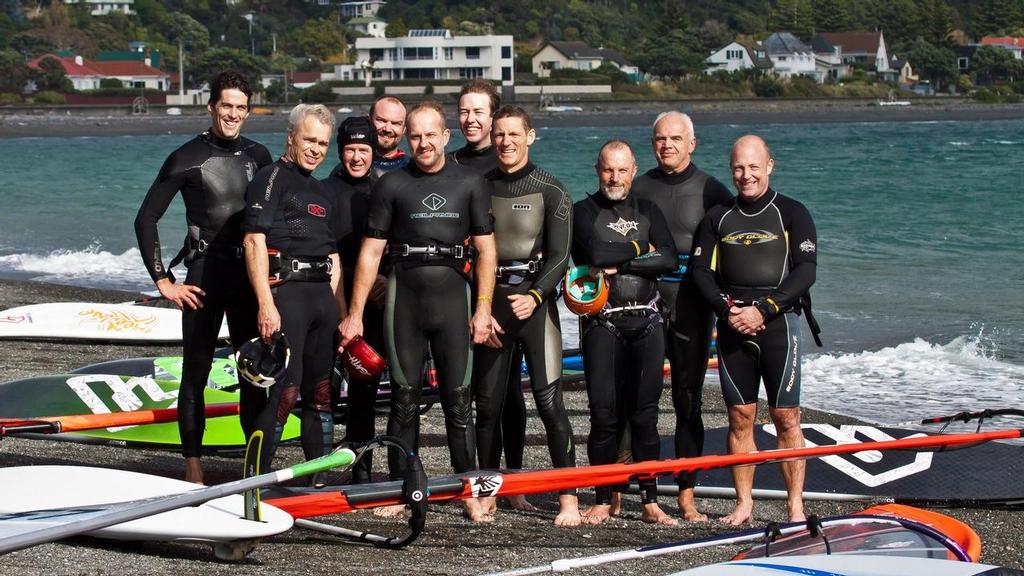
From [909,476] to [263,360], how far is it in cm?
349

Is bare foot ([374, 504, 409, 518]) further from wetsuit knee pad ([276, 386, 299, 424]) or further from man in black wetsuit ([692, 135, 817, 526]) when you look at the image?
man in black wetsuit ([692, 135, 817, 526])

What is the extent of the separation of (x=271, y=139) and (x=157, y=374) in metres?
68.7

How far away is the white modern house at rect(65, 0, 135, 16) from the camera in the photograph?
164 meters

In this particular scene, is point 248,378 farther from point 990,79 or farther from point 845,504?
point 990,79

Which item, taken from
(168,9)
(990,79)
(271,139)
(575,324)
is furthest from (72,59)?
(575,324)

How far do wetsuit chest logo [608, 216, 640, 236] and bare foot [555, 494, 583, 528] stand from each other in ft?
4.07

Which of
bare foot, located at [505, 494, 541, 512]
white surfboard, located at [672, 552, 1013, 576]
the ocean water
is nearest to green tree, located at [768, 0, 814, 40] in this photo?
the ocean water

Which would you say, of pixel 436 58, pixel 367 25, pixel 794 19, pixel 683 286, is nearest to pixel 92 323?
pixel 683 286

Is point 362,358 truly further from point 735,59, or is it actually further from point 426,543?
point 735,59

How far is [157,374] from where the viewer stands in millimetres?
8938

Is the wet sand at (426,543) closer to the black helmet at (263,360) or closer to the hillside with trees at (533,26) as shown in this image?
the black helmet at (263,360)

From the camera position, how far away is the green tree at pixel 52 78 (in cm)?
11381

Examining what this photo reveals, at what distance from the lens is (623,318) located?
6.31 m

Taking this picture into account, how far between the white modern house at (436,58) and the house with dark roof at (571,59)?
875cm
